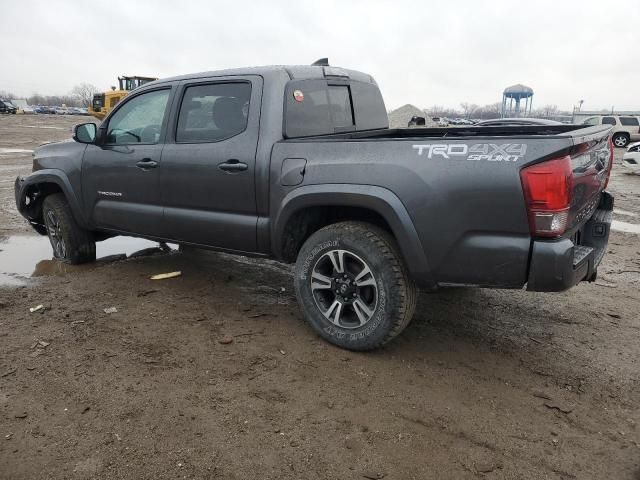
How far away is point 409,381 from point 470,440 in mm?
628

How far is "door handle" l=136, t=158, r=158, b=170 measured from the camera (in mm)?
4426

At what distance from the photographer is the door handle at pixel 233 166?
3.83m

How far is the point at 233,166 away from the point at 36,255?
3.60m

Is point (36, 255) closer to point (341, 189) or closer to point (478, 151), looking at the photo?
point (341, 189)

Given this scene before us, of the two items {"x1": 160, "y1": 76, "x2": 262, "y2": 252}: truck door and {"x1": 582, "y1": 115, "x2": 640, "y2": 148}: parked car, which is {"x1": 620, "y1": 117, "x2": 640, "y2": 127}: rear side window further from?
{"x1": 160, "y1": 76, "x2": 262, "y2": 252}: truck door

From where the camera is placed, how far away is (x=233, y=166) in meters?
3.87

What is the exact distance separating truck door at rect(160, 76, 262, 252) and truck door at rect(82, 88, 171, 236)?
0.18 meters

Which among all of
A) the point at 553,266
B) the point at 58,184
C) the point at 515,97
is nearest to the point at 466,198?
the point at 553,266

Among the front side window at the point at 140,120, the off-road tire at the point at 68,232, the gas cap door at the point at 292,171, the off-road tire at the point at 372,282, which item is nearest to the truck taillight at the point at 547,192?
the off-road tire at the point at 372,282

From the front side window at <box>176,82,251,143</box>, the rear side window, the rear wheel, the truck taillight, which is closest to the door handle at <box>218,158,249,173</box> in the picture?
the front side window at <box>176,82,251,143</box>

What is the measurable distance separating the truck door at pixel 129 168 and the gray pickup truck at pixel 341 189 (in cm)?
2

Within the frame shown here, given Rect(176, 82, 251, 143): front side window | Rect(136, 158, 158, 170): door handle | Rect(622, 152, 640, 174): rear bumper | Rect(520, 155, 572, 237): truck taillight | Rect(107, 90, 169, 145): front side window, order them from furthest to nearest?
1. Rect(622, 152, 640, 174): rear bumper
2. Rect(107, 90, 169, 145): front side window
3. Rect(136, 158, 158, 170): door handle
4. Rect(176, 82, 251, 143): front side window
5. Rect(520, 155, 572, 237): truck taillight

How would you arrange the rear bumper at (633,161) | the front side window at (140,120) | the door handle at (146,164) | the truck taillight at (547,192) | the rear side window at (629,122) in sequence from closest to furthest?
1. the truck taillight at (547,192)
2. the door handle at (146,164)
3. the front side window at (140,120)
4. the rear bumper at (633,161)
5. the rear side window at (629,122)

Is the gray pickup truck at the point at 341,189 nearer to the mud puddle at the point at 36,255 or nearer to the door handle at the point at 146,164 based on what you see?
the door handle at the point at 146,164
